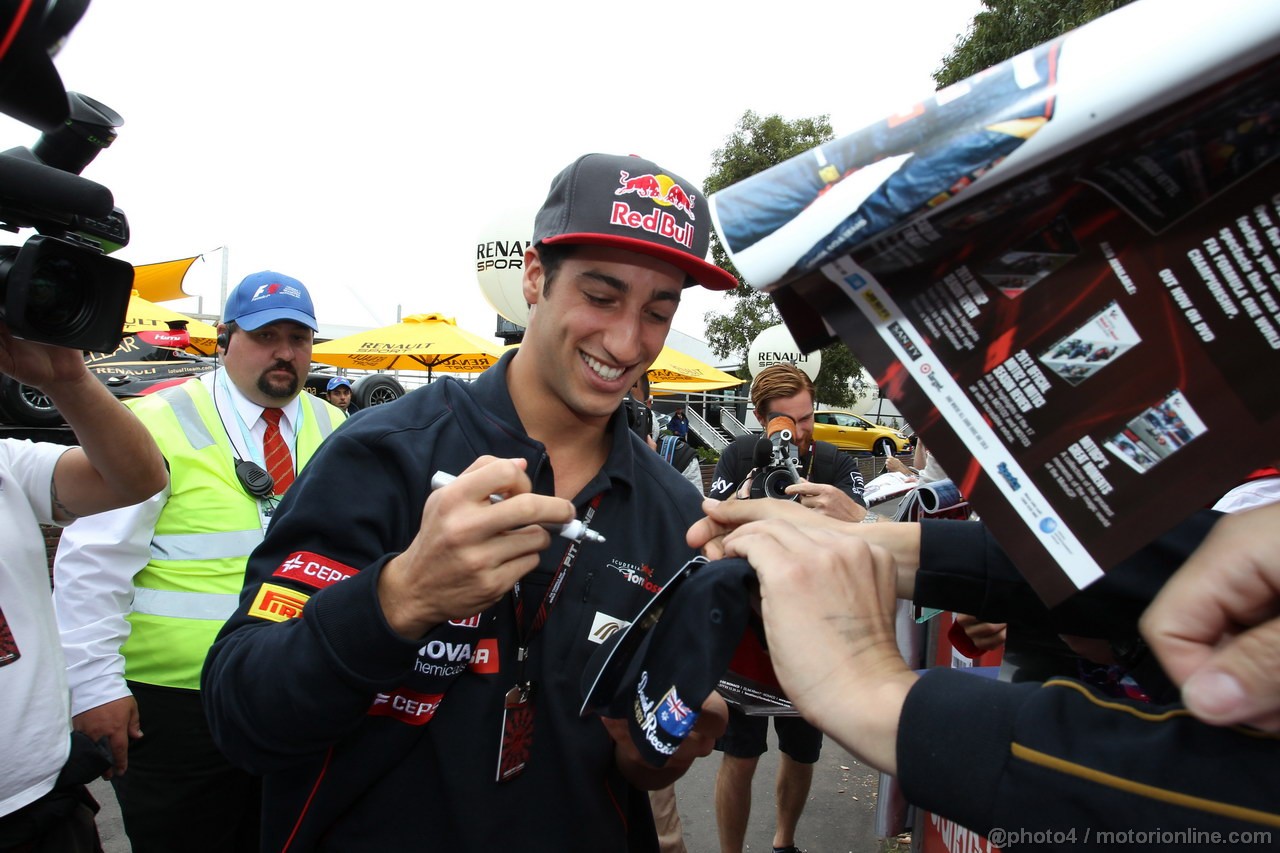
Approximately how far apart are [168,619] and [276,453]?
759mm

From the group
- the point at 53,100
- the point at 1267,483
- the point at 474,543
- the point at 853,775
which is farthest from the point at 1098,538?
the point at 853,775

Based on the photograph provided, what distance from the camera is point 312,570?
131cm

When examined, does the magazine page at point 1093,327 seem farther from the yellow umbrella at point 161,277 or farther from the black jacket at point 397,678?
the yellow umbrella at point 161,277

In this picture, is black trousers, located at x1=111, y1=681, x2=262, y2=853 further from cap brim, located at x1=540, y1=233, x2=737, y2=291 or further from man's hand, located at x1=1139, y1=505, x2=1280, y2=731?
man's hand, located at x1=1139, y1=505, x2=1280, y2=731

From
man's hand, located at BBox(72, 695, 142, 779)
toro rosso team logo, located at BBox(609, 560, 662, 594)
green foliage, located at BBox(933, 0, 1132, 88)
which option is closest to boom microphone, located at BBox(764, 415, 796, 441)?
toro rosso team logo, located at BBox(609, 560, 662, 594)

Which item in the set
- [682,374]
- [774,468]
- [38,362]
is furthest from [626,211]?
[682,374]

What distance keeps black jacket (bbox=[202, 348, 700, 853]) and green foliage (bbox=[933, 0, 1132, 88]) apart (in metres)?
9.45

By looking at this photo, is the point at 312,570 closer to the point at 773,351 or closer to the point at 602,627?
the point at 602,627

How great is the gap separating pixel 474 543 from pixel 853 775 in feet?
14.2

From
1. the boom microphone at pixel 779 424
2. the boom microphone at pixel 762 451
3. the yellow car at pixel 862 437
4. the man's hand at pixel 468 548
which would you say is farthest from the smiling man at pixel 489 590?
the yellow car at pixel 862 437

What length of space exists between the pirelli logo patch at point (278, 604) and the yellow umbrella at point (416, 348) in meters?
8.51

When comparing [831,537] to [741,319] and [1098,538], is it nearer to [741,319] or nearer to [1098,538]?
[1098,538]

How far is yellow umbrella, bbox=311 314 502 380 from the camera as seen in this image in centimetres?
1005

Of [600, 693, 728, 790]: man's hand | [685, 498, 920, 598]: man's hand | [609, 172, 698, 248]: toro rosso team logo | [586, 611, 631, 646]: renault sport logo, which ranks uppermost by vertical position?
[609, 172, 698, 248]: toro rosso team logo
